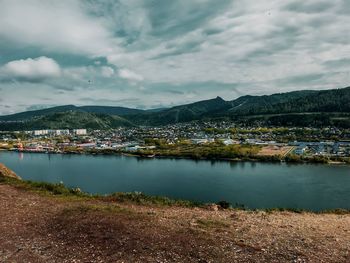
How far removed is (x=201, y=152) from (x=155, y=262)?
72386mm

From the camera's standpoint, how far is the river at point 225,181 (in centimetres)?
3669

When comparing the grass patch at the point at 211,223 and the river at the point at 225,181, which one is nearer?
the grass patch at the point at 211,223

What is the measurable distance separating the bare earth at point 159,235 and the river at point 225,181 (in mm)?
21543

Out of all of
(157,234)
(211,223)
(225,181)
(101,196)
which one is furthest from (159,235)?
(225,181)

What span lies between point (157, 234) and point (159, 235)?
3.9 inches

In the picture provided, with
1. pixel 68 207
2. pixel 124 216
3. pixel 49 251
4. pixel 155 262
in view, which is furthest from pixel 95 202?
pixel 155 262

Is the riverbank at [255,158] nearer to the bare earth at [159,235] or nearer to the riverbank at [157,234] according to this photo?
the riverbank at [157,234]

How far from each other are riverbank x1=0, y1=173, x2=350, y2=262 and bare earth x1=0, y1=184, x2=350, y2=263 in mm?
23

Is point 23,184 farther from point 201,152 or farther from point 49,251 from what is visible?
point 201,152

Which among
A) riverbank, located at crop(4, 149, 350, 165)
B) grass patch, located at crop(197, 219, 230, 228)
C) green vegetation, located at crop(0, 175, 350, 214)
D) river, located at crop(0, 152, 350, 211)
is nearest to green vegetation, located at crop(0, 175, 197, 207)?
green vegetation, located at crop(0, 175, 350, 214)

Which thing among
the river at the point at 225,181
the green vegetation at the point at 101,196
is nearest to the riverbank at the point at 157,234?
the green vegetation at the point at 101,196

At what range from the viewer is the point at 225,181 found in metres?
47.5

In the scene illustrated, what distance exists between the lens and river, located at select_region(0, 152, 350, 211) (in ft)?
120

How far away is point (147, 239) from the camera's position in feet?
29.0
